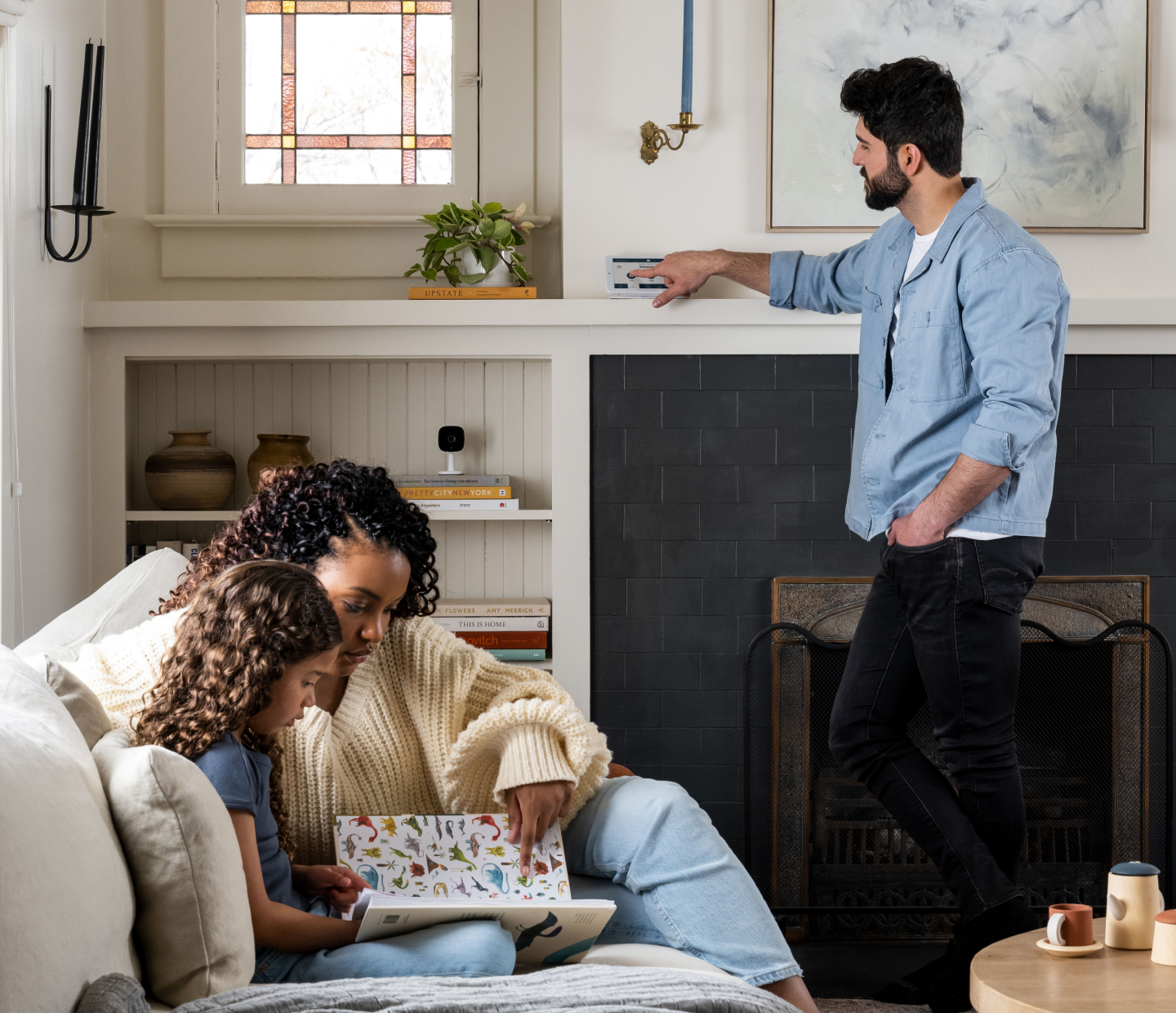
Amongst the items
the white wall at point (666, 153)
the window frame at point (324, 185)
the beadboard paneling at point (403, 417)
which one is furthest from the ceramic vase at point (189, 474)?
the white wall at point (666, 153)

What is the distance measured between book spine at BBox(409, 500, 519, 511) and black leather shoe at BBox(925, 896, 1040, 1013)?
1.37 m

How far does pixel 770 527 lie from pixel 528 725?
4.47 ft

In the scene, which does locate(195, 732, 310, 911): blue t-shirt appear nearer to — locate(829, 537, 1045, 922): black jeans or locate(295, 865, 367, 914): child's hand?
locate(295, 865, 367, 914): child's hand

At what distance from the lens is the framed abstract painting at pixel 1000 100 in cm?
276

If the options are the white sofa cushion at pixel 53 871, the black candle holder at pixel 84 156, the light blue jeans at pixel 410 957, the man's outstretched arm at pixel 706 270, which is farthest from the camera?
the man's outstretched arm at pixel 706 270

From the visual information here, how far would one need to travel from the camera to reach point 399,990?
984 millimetres

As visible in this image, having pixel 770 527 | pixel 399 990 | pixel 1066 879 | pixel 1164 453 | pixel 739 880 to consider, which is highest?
pixel 1164 453

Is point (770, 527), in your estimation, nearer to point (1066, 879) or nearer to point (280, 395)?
point (1066, 879)

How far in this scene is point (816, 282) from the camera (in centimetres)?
259

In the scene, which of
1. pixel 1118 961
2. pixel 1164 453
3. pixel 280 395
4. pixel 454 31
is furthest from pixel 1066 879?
pixel 454 31

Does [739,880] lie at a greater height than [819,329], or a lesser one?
lesser

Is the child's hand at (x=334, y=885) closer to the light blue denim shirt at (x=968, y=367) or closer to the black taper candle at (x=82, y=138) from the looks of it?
the light blue denim shirt at (x=968, y=367)

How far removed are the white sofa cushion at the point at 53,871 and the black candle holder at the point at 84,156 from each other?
5.36 ft

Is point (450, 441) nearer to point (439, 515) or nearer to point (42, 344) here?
point (439, 515)
